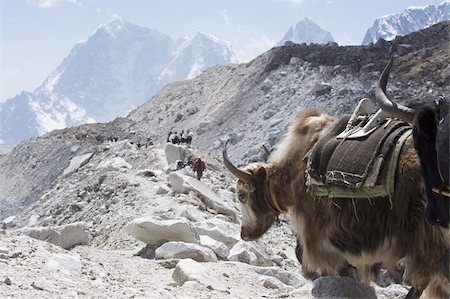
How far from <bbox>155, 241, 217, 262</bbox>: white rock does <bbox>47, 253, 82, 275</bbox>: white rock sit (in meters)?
1.47

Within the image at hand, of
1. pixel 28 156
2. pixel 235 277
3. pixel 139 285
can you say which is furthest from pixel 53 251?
pixel 28 156

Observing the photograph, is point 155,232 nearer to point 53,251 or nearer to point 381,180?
point 53,251

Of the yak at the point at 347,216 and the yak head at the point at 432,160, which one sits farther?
the yak at the point at 347,216

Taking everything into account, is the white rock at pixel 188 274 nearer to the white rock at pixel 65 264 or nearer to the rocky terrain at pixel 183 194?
the rocky terrain at pixel 183 194

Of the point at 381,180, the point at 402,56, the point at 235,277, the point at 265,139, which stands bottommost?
the point at 235,277

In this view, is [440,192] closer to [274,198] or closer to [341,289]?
[341,289]

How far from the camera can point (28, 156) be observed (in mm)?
37219

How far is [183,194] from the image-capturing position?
35.5 feet

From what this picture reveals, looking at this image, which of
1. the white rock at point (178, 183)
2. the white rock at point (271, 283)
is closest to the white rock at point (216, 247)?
the white rock at point (271, 283)

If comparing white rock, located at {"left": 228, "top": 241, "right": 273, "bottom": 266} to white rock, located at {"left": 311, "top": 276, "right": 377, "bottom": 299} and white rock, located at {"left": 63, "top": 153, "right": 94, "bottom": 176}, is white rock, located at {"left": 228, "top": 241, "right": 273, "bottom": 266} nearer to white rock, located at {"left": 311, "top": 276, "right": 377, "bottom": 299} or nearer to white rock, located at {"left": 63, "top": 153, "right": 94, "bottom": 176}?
white rock, located at {"left": 311, "top": 276, "right": 377, "bottom": 299}

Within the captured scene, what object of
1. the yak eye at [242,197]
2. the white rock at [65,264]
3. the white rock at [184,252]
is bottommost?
the white rock at [184,252]

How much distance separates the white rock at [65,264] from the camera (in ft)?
14.6

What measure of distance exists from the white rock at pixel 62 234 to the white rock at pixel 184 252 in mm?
1572

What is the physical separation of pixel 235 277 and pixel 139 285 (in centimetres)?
133
